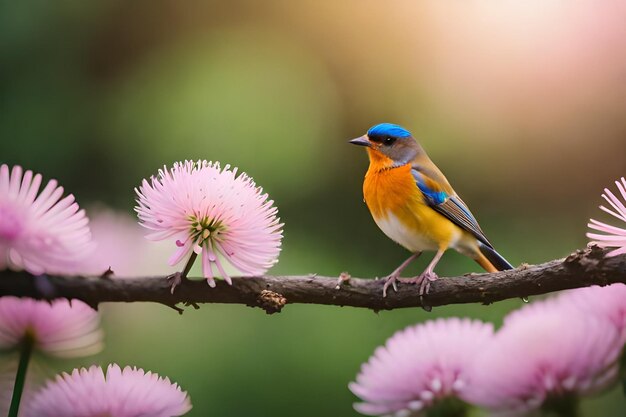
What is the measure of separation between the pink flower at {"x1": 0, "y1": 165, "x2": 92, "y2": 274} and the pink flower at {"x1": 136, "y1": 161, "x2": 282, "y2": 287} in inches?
1.6

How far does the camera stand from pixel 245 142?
0.75 metres

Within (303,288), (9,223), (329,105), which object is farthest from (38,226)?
(329,105)

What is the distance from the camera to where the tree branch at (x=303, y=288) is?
1.25 ft

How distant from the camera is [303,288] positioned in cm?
41

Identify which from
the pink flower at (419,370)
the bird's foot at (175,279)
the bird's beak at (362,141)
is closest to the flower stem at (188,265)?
the bird's foot at (175,279)

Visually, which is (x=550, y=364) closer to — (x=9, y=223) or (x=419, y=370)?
(x=419, y=370)

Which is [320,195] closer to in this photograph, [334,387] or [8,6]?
[334,387]

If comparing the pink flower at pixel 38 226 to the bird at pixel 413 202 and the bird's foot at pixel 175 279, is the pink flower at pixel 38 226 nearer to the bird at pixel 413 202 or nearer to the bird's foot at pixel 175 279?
the bird's foot at pixel 175 279

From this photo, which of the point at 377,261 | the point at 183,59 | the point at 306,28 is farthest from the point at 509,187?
the point at 183,59

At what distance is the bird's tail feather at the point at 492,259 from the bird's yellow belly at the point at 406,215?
2 centimetres

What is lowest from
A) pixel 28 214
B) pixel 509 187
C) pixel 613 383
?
pixel 613 383

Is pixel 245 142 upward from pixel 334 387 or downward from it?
upward

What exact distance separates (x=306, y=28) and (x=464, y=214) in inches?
11.7

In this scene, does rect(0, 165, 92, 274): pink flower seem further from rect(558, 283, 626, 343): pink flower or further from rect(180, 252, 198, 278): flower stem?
rect(558, 283, 626, 343): pink flower
